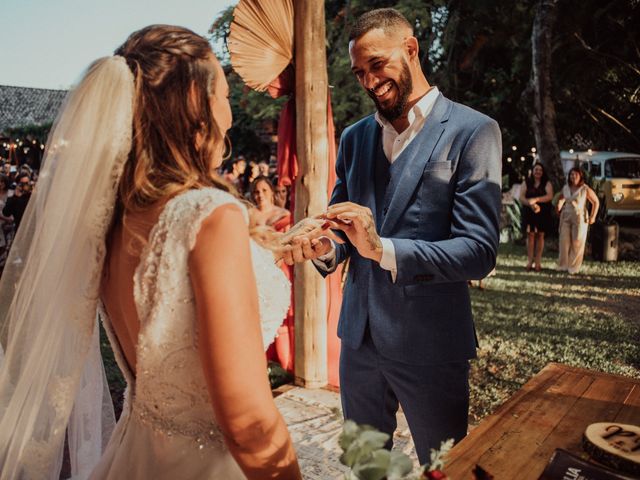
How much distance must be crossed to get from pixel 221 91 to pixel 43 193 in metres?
0.61

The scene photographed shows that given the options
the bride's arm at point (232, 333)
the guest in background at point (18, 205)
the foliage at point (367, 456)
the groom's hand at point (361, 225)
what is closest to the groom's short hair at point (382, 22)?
the groom's hand at point (361, 225)

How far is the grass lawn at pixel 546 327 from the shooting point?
4.85 meters

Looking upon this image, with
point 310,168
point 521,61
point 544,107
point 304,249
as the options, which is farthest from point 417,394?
point 521,61

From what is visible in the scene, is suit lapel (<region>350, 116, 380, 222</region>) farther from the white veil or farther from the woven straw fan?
the woven straw fan

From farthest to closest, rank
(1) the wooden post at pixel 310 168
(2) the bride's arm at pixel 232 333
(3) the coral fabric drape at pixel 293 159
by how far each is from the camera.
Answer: (3) the coral fabric drape at pixel 293 159, (1) the wooden post at pixel 310 168, (2) the bride's arm at pixel 232 333

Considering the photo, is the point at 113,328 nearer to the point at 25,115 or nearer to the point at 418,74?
the point at 418,74

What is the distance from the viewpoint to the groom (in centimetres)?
181

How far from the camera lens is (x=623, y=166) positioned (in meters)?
15.5

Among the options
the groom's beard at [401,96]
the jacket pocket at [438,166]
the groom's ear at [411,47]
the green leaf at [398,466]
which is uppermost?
the groom's ear at [411,47]

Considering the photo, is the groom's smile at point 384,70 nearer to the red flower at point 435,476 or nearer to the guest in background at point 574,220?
the red flower at point 435,476

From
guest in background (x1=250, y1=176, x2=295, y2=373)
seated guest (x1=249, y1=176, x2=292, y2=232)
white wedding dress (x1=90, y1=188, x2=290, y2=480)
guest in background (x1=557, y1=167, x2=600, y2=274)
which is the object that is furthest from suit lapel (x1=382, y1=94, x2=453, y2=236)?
guest in background (x1=557, y1=167, x2=600, y2=274)

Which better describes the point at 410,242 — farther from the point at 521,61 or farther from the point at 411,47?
the point at 521,61

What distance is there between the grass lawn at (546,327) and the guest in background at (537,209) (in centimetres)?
44

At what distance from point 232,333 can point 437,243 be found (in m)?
0.94
